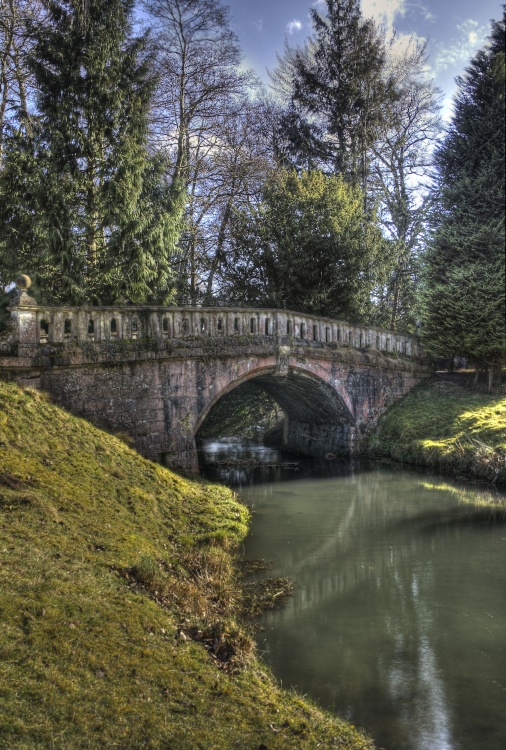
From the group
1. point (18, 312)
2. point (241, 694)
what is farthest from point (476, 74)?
point (18, 312)

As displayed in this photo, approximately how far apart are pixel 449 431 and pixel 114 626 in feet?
45.9

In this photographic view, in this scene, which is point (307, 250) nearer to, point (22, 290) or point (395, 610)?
point (22, 290)

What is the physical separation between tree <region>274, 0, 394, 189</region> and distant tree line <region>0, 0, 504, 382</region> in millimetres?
89

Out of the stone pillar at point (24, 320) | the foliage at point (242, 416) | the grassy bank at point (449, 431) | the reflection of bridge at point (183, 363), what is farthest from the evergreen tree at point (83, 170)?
the foliage at point (242, 416)

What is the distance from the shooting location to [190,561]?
25.5ft

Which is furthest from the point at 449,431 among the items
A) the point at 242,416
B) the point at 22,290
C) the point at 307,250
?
the point at 22,290

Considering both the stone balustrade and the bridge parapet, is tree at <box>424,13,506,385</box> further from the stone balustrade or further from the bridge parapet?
the stone balustrade

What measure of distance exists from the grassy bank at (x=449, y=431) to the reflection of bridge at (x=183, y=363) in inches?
35.7

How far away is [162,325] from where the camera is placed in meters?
12.9

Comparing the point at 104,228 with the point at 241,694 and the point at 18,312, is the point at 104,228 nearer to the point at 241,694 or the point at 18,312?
the point at 18,312

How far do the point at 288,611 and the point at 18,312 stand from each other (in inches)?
292

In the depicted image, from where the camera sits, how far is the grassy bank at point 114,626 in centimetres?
354

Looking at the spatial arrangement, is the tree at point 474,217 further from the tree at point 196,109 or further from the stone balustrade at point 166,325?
the tree at point 196,109

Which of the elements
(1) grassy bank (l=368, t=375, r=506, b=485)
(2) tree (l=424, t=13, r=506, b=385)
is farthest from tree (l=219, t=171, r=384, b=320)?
(2) tree (l=424, t=13, r=506, b=385)
